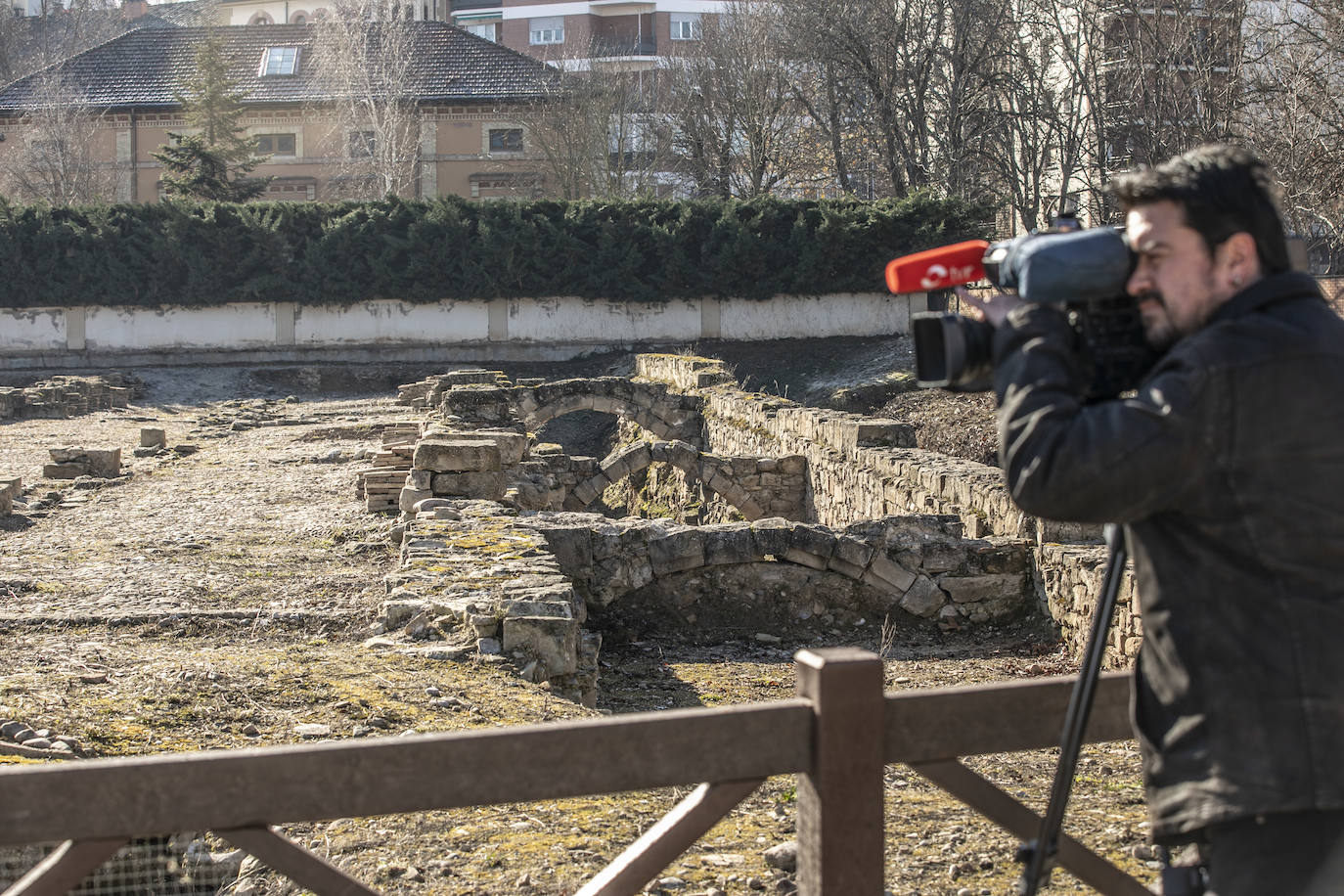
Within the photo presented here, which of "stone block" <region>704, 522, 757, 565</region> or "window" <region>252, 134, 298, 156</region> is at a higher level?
"window" <region>252, 134, 298, 156</region>

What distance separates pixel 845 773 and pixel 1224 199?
1193 millimetres

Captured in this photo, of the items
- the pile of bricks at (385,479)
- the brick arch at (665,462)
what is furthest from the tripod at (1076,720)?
the brick arch at (665,462)

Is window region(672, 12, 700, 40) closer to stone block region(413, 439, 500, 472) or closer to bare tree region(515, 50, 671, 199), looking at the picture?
bare tree region(515, 50, 671, 199)

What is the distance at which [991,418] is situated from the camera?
20.4 m

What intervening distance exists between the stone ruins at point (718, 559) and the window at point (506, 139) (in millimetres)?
28718

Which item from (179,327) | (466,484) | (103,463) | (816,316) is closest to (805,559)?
(466,484)

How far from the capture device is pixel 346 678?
622 centimetres

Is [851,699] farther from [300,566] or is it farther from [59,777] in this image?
[300,566]

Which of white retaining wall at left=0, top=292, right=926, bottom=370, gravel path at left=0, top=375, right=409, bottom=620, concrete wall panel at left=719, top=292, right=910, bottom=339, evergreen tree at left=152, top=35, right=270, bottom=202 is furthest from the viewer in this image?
evergreen tree at left=152, top=35, right=270, bottom=202

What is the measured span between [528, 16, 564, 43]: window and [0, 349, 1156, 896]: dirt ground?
44.3 m

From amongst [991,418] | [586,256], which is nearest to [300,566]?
[991,418]

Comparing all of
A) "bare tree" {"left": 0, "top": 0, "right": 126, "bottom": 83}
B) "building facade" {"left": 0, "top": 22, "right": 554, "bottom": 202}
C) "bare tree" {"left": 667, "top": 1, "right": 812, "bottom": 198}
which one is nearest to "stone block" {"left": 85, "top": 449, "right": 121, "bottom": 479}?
"bare tree" {"left": 667, "top": 1, "right": 812, "bottom": 198}

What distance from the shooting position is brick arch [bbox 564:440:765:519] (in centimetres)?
1731

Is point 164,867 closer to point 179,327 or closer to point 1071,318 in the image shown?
point 1071,318
